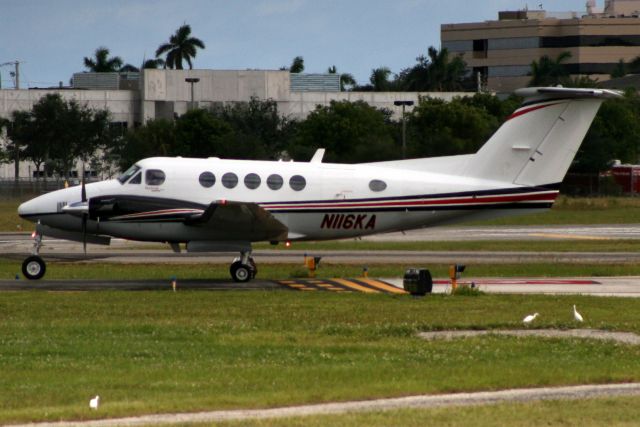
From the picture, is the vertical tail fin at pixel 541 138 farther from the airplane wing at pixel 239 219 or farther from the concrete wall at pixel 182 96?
the concrete wall at pixel 182 96

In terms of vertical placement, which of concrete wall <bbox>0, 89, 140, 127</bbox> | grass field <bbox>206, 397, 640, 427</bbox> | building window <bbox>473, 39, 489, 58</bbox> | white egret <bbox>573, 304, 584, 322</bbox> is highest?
building window <bbox>473, 39, 489, 58</bbox>

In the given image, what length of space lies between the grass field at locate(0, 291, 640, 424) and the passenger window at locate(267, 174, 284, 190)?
13.8ft

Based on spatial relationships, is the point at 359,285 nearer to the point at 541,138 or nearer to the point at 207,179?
the point at 207,179

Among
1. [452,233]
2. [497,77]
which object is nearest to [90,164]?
[452,233]

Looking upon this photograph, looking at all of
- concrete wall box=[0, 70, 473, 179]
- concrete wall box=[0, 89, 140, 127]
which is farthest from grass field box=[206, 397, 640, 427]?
concrete wall box=[0, 89, 140, 127]

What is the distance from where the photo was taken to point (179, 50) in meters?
129

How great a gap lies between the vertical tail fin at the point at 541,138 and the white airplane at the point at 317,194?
26 mm

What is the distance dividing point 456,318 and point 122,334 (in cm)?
642

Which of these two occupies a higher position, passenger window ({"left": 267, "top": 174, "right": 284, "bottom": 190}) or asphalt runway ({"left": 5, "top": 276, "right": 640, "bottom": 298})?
passenger window ({"left": 267, "top": 174, "right": 284, "bottom": 190})

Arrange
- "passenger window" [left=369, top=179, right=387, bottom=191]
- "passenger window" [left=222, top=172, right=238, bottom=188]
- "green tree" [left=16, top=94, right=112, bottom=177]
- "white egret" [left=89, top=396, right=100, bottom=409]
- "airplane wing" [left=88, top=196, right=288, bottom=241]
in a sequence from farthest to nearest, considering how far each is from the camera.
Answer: "green tree" [left=16, top=94, right=112, bottom=177], "passenger window" [left=369, top=179, right=387, bottom=191], "passenger window" [left=222, top=172, right=238, bottom=188], "airplane wing" [left=88, top=196, right=288, bottom=241], "white egret" [left=89, top=396, right=100, bottom=409]

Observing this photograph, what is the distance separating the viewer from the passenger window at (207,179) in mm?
29438

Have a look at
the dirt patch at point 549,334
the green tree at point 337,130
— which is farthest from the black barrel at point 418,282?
the green tree at point 337,130

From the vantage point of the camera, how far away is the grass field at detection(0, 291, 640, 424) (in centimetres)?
1449

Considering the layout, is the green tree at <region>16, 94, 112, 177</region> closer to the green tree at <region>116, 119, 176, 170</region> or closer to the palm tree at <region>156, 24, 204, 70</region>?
the green tree at <region>116, 119, 176, 170</region>
